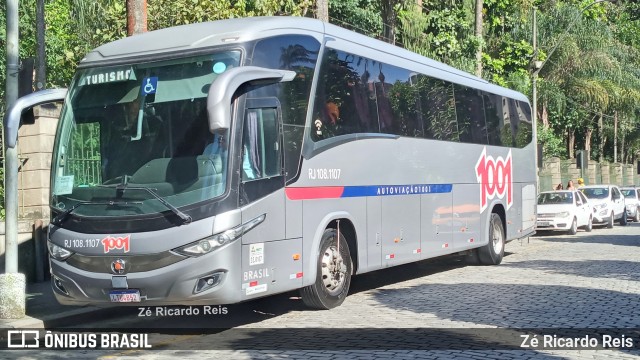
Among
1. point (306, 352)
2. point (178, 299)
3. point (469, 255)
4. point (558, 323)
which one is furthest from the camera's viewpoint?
point (469, 255)

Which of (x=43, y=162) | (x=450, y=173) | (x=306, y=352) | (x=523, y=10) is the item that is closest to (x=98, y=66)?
(x=306, y=352)

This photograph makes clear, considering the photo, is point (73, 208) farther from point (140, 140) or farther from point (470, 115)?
point (470, 115)

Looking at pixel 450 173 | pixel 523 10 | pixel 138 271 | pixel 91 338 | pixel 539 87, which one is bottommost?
pixel 91 338

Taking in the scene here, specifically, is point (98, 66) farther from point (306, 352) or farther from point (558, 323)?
point (558, 323)

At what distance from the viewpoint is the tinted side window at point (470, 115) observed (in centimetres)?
1684

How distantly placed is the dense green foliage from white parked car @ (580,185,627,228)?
5.15 meters

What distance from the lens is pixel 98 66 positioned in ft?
34.7

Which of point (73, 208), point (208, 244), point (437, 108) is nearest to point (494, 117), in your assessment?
point (437, 108)

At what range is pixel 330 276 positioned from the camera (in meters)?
11.8

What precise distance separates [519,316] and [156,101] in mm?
5193

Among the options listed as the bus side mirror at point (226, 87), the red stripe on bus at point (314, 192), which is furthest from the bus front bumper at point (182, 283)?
the bus side mirror at point (226, 87)

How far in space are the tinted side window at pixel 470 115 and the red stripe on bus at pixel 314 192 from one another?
18.1ft

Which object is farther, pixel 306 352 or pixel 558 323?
pixel 558 323

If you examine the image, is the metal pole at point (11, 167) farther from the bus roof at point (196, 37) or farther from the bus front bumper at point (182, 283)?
the bus front bumper at point (182, 283)
